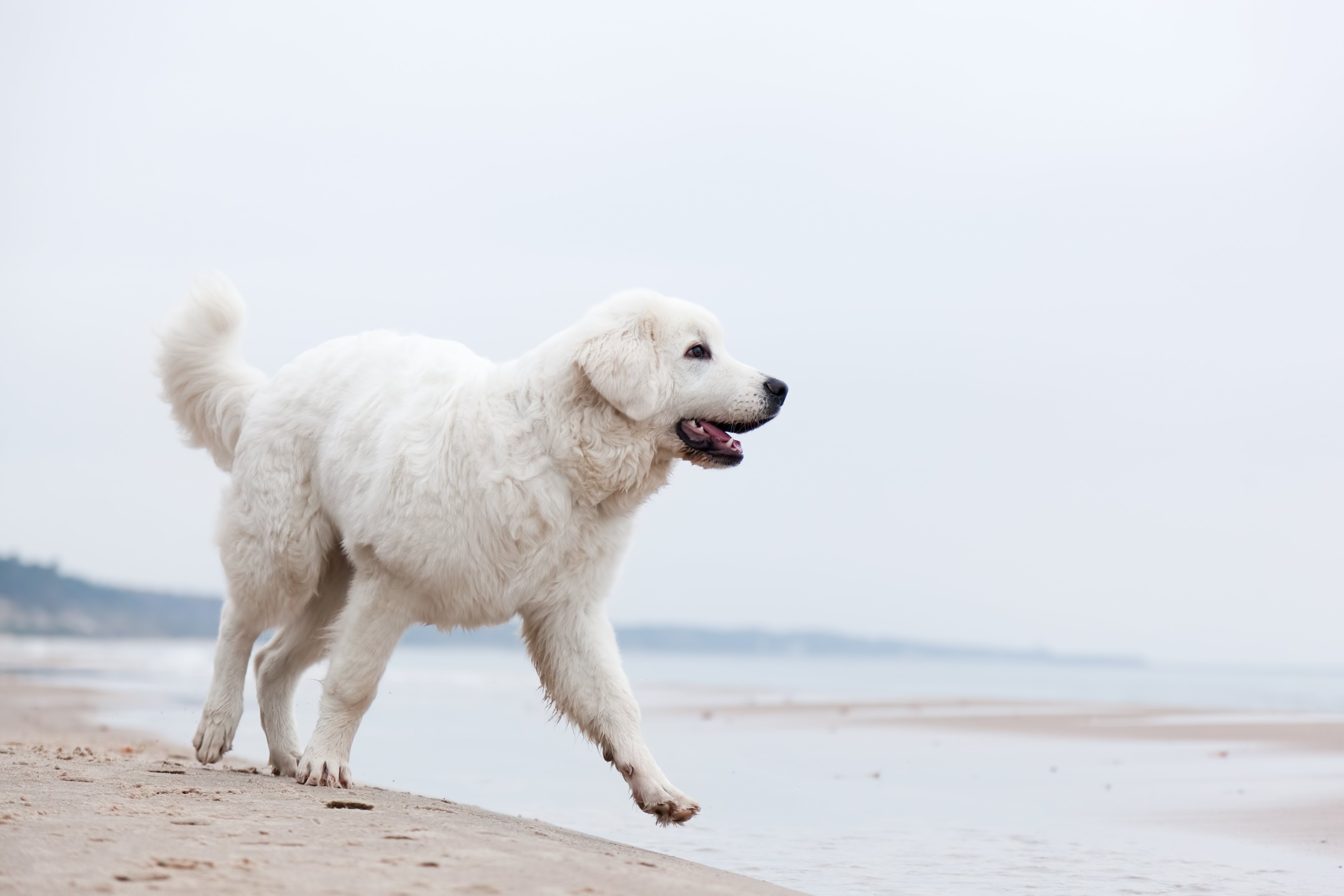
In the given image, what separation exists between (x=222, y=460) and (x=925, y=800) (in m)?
4.41

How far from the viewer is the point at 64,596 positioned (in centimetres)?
6819

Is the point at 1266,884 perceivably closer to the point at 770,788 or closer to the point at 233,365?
the point at 770,788

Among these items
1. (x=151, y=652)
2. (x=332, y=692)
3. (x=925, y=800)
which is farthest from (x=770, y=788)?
(x=151, y=652)

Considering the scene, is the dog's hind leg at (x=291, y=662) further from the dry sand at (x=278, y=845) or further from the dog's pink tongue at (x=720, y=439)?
the dog's pink tongue at (x=720, y=439)

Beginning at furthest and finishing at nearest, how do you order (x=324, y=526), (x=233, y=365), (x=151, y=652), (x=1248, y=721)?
1. (x=151, y=652)
2. (x=1248, y=721)
3. (x=233, y=365)
4. (x=324, y=526)

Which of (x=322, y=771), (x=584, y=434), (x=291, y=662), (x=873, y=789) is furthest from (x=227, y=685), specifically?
(x=873, y=789)

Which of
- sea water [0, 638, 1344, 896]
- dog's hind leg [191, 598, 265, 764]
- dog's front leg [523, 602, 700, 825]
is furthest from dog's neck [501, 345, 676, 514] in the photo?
dog's hind leg [191, 598, 265, 764]

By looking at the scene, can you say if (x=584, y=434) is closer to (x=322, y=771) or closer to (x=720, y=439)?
(x=720, y=439)

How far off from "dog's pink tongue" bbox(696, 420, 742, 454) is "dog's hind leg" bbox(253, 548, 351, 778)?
6.49ft

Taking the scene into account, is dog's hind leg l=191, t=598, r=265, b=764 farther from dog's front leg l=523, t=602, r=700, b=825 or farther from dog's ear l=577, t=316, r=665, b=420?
dog's ear l=577, t=316, r=665, b=420

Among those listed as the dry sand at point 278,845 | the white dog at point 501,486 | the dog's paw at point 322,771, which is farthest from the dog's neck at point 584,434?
the dog's paw at point 322,771

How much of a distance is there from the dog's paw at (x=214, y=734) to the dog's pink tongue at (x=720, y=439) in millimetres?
2637

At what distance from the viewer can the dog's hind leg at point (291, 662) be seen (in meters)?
5.82

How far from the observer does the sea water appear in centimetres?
489
